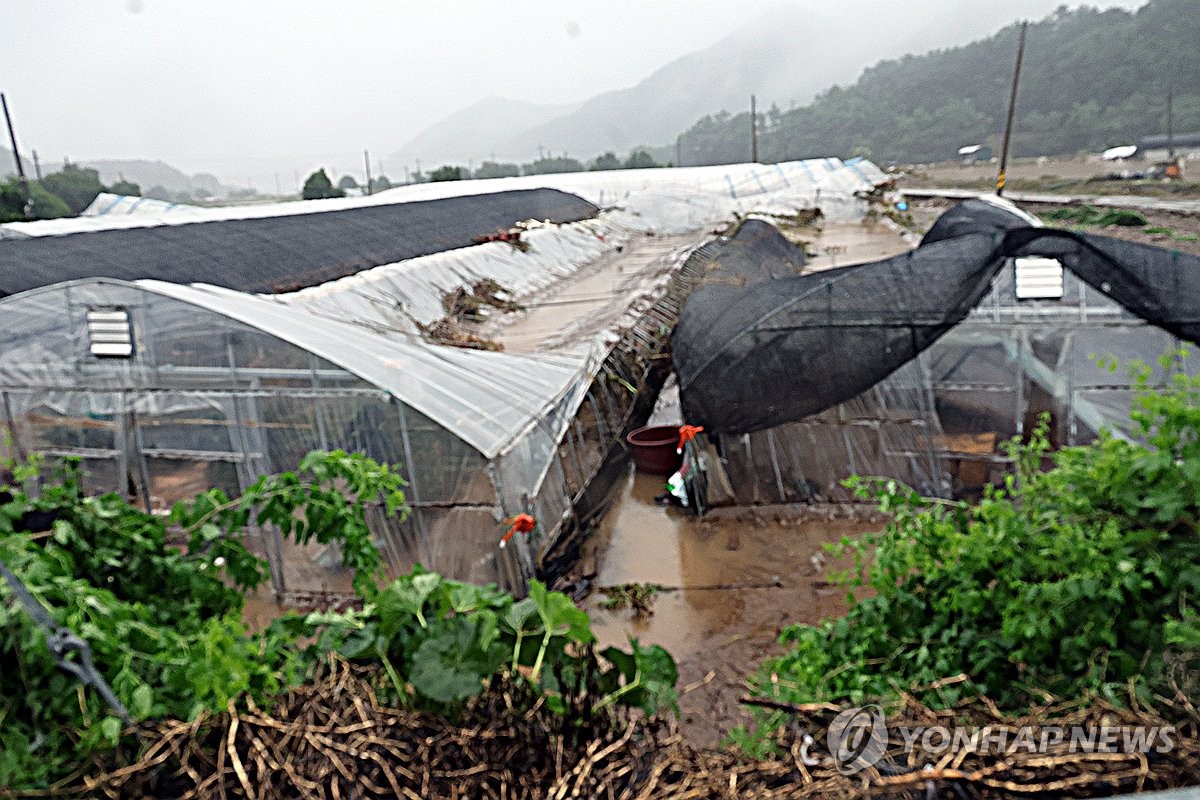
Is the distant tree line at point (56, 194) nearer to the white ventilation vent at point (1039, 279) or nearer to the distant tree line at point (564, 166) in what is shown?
the distant tree line at point (564, 166)

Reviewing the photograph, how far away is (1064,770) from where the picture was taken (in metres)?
2.10

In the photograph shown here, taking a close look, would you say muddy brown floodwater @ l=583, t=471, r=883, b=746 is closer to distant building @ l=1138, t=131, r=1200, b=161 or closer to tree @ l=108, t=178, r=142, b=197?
tree @ l=108, t=178, r=142, b=197

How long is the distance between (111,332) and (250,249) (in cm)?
726

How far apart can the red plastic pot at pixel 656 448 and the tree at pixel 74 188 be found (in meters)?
32.9

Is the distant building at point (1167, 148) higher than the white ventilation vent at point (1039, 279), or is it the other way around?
the distant building at point (1167, 148)

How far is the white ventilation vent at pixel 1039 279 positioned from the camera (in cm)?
719

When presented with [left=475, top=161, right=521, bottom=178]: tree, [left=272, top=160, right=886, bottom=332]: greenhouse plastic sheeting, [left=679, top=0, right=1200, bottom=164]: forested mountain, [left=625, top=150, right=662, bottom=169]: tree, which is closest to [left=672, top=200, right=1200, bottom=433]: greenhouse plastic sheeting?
[left=272, top=160, right=886, bottom=332]: greenhouse plastic sheeting

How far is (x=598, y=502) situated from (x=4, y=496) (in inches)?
222

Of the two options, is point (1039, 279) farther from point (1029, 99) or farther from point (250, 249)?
point (1029, 99)

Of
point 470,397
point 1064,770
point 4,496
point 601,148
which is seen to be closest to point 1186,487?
point 1064,770

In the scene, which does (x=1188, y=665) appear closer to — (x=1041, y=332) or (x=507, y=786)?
(x=507, y=786)

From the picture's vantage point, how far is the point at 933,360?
7824 millimetres

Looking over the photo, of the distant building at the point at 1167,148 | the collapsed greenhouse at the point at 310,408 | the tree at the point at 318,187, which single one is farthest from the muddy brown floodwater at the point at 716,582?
the distant building at the point at 1167,148

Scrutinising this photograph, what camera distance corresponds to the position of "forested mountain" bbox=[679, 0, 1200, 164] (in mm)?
61969
